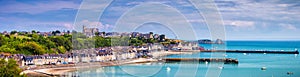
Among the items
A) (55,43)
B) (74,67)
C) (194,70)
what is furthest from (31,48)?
(194,70)

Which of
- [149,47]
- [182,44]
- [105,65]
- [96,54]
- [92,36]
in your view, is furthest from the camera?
[182,44]

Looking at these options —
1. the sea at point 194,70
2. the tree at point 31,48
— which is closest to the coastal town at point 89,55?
the tree at point 31,48

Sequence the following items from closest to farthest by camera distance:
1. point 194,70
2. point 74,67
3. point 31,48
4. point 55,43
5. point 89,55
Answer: point 74,67, point 194,70, point 89,55, point 31,48, point 55,43

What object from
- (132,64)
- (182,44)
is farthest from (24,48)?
(182,44)

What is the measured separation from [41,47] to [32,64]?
3.11 metres

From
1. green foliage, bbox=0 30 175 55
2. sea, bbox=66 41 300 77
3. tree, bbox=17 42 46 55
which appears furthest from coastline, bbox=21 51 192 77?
tree, bbox=17 42 46 55

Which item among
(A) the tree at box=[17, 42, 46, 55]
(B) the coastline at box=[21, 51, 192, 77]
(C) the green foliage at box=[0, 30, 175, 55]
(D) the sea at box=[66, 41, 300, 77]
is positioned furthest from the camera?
(A) the tree at box=[17, 42, 46, 55]

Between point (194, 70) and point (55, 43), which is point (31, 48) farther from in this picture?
point (194, 70)

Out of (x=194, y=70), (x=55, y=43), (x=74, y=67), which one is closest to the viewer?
(x=74, y=67)

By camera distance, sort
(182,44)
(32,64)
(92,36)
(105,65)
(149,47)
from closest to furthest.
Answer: (32,64)
(105,65)
(92,36)
(149,47)
(182,44)

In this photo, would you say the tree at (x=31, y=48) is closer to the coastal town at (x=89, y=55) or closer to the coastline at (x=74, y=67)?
the coastal town at (x=89, y=55)

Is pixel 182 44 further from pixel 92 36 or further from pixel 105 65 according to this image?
pixel 105 65

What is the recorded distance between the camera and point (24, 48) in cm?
1772

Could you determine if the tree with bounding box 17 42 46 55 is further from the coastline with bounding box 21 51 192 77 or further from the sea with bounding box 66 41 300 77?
the sea with bounding box 66 41 300 77
